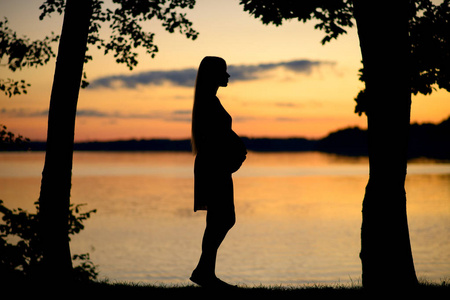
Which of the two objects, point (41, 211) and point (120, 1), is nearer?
point (41, 211)

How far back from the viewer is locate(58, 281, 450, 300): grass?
6695mm

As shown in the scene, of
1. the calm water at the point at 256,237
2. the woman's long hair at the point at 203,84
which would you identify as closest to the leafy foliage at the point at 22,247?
the calm water at the point at 256,237

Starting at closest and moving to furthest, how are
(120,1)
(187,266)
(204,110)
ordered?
(204,110)
(120,1)
(187,266)

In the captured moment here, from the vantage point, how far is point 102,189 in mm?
63062

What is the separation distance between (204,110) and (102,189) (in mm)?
58468

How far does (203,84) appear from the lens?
258 inches

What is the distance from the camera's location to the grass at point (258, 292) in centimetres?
670

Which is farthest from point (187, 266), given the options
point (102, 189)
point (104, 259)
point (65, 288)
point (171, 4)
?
point (102, 189)

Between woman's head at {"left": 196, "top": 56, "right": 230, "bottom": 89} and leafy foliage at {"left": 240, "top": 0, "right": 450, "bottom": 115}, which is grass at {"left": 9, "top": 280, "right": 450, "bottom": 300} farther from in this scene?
leafy foliage at {"left": 240, "top": 0, "right": 450, "bottom": 115}

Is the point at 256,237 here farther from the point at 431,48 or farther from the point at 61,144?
the point at 61,144

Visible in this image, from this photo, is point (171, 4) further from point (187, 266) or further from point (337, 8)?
point (187, 266)

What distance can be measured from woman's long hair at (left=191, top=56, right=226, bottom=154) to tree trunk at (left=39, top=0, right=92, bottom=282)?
6.29 feet

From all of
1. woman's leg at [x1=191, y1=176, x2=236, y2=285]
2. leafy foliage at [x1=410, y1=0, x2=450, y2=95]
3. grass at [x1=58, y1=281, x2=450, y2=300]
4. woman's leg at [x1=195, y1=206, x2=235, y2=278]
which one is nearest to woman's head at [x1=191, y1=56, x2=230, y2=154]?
woman's leg at [x1=191, y1=176, x2=236, y2=285]

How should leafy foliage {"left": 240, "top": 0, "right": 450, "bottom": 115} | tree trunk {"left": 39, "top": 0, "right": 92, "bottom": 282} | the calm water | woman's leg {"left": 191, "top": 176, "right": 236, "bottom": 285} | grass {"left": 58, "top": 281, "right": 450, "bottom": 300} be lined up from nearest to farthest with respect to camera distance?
woman's leg {"left": 191, "top": 176, "right": 236, "bottom": 285}
grass {"left": 58, "top": 281, "right": 450, "bottom": 300}
tree trunk {"left": 39, "top": 0, "right": 92, "bottom": 282}
leafy foliage {"left": 240, "top": 0, "right": 450, "bottom": 115}
the calm water
